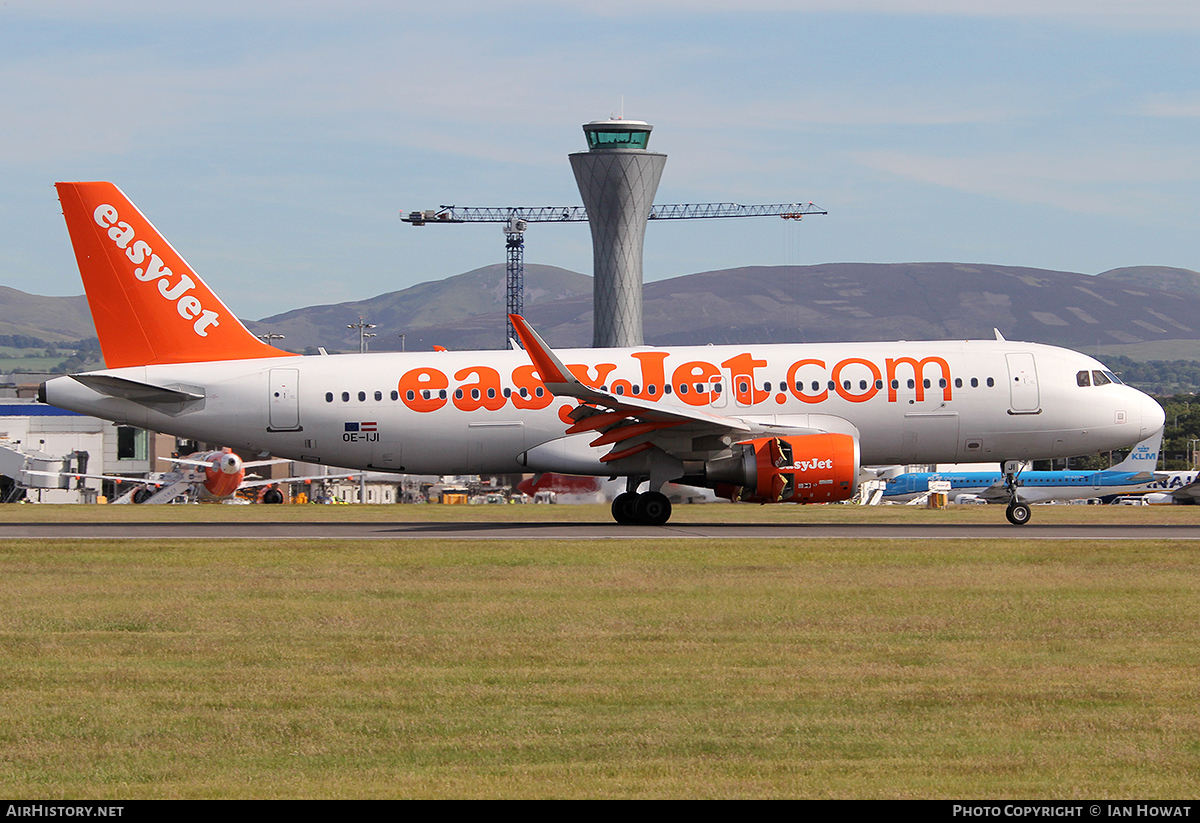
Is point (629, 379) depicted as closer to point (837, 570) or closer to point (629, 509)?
point (629, 509)

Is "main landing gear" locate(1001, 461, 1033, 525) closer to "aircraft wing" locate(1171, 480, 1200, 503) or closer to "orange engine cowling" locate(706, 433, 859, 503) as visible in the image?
"orange engine cowling" locate(706, 433, 859, 503)

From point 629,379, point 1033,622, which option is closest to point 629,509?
point 629,379

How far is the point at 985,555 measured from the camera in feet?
78.1

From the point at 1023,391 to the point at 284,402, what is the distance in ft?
59.7

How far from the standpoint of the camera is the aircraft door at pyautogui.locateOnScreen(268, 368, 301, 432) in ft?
111

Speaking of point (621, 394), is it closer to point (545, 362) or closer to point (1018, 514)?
point (545, 362)

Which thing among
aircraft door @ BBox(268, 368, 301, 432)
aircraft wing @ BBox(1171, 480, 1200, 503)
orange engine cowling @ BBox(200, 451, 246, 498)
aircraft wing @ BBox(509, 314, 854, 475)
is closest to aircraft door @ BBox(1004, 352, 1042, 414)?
aircraft wing @ BBox(509, 314, 854, 475)

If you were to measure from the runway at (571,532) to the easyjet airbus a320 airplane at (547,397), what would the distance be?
148cm

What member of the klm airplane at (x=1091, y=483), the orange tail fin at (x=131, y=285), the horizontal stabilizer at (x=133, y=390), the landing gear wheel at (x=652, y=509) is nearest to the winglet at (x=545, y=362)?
the landing gear wheel at (x=652, y=509)

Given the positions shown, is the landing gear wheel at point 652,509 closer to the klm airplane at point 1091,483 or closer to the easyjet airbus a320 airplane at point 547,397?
the easyjet airbus a320 airplane at point 547,397

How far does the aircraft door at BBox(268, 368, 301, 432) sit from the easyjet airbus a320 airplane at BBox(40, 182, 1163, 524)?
0.12ft

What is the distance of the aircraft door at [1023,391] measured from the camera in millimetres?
32781

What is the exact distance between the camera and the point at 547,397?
32750mm

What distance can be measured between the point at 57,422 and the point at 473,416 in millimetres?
93488
